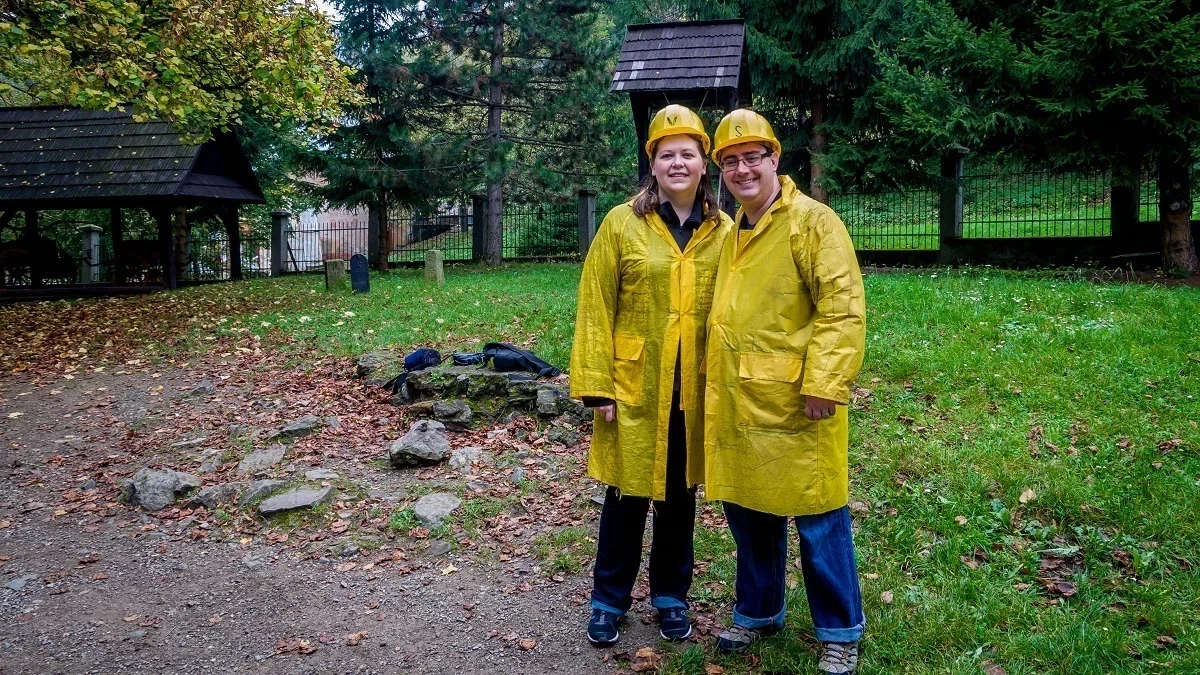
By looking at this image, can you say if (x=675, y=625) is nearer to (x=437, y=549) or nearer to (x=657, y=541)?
(x=657, y=541)

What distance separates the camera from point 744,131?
3.12m

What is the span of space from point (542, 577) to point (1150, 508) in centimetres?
310

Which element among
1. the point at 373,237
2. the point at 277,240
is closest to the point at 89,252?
the point at 277,240

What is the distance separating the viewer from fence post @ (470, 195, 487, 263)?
853 inches

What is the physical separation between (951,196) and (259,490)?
12.6 metres

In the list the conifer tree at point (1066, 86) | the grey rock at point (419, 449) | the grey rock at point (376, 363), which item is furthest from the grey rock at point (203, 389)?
the conifer tree at point (1066, 86)

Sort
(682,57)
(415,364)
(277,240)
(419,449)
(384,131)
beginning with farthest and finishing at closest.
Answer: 1. (277,240)
2. (384,131)
3. (682,57)
4. (415,364)
5. (419,449)

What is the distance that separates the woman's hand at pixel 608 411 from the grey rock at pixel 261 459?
3708 mm

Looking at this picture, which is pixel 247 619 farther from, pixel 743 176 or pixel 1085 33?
pixel 1085 33

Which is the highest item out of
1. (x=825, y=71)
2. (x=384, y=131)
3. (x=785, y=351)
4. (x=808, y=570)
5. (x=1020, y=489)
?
(x=825, y=71)

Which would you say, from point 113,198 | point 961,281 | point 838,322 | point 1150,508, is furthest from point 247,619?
point 113,198

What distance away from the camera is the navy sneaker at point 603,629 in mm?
3643

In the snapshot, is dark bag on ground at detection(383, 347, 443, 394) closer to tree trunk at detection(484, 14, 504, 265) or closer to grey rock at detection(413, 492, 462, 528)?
grey rock at detection(413, 492, 462, 528)

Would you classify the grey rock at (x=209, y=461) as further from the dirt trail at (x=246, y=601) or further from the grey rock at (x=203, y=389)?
the grey rock at (x=203, y=389)
